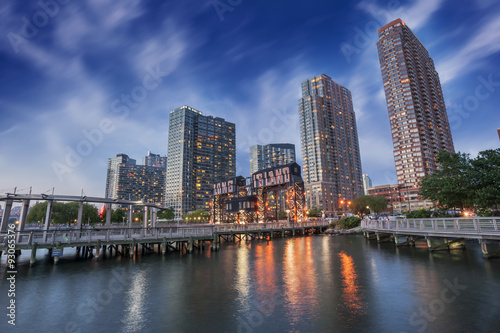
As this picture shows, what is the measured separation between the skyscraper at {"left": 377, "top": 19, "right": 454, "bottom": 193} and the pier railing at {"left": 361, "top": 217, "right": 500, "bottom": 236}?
124 m

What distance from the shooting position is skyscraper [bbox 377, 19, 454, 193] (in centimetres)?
14438

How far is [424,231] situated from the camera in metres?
29.6

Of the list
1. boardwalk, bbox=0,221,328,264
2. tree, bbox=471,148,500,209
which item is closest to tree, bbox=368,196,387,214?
tree, bbox=471,148,500,209

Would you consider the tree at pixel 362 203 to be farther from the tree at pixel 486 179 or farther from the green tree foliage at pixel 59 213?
the green tree foliage at pixel 59 213

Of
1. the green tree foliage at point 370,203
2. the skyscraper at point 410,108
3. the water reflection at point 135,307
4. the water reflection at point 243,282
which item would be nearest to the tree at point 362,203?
the green tree foliage at point 370,203

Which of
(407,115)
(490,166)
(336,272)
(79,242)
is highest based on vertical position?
(407,115)

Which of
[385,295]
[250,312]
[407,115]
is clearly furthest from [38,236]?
[407,115]

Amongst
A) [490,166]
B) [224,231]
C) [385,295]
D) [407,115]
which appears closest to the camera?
[385,295]

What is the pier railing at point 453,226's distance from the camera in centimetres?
2112

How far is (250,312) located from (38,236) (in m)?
28.2

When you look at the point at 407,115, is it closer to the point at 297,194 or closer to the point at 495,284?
the point at 297,194

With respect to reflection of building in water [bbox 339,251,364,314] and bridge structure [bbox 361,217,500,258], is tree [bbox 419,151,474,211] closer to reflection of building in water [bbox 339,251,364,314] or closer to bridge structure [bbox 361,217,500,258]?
bridge structure [bbox 361,217,500,258]

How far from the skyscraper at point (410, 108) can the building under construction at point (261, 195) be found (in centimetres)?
9423

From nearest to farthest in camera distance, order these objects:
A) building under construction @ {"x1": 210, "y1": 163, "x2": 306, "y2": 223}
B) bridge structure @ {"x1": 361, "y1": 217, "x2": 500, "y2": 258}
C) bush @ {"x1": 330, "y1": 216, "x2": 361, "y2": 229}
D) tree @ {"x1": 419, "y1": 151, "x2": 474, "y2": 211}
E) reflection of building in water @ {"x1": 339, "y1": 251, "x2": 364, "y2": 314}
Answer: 1. reflection of building in water @ {"x1": 339, "y1": 251, "x2": 364, "y2": 314}
2. bridge structure @ {"x1": 361, "y1": 217, "x2": 500, "y2": 258}
3. tree @ {"x1": 419, "y1": 151, "x2": 474, "y2": 211}
4. bush @ {"x1": 330, "y1": 216, "x2": 361, "y2": 229}
5. building under construction @ {"x1": 210, "y1": 163, "x2": 306, "y2": 223}
